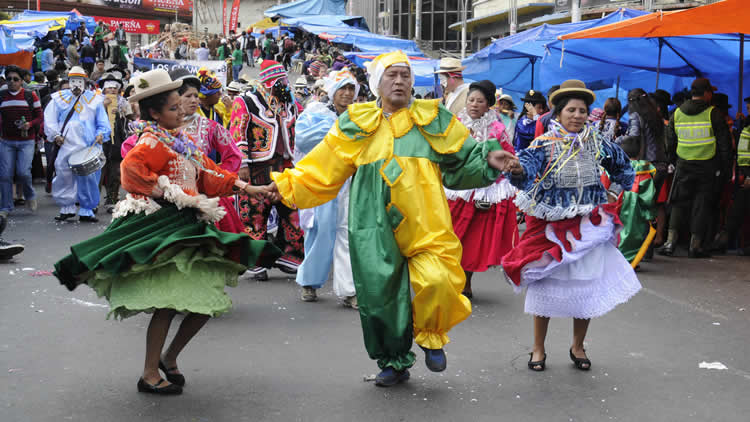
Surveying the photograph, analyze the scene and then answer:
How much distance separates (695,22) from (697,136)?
229 cm

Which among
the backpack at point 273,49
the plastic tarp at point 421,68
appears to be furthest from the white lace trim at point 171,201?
the backpack at point 273,49

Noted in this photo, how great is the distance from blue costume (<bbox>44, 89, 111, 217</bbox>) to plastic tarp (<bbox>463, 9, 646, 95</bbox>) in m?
6.31

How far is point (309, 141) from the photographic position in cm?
793

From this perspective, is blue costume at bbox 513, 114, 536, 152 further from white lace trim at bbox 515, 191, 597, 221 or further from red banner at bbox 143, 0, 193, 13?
red banner at bbox 143, 0, 193, 13

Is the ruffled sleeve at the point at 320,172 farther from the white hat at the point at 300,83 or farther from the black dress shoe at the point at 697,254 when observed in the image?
the white hat at the point at 300,83

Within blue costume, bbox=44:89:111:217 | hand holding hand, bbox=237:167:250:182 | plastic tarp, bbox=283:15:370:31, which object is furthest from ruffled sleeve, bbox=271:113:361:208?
plastic tarp, bbox=283:15:370:31

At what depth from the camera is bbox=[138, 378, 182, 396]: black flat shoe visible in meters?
4.82

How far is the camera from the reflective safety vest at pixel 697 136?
10242 mm

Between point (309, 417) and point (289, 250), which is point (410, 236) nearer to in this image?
point (309, 417)

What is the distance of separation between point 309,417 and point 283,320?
2404 mm

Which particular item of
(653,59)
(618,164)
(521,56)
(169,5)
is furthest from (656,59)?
(169,5)

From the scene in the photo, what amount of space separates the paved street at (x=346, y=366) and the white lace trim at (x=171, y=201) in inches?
42.1

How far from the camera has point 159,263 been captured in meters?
4.62

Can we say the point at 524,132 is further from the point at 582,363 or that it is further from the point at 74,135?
the point at 582,363
